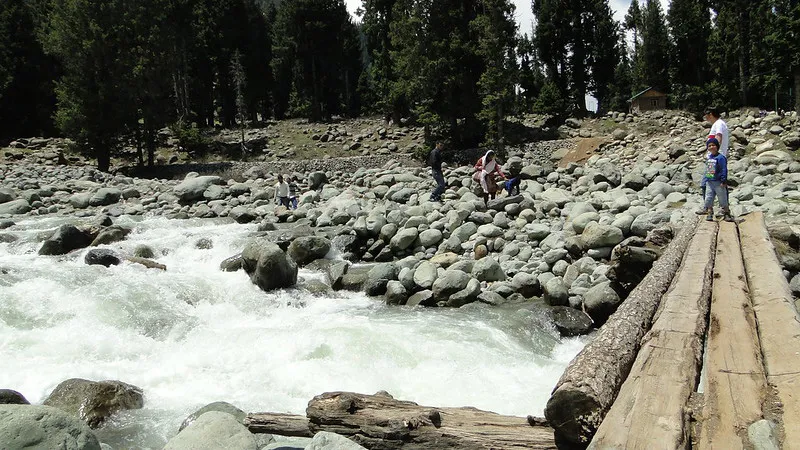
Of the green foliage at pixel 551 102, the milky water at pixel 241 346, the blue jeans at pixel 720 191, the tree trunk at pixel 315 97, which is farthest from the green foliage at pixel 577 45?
the milky water at pixel 241 346

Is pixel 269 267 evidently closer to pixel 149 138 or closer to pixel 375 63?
pixel 149 138

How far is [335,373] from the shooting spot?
7031 millimetres

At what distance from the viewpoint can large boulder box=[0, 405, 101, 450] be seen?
12.1 feet

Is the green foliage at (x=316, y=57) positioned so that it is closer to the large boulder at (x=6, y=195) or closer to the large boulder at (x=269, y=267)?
the large boulder at (x=6, y=195)

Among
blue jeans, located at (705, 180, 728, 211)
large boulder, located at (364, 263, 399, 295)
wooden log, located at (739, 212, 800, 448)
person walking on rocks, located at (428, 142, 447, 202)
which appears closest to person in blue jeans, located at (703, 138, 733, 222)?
blue jeans, located at (705, 180, 728, 211)

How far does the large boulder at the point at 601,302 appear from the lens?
28.5 ft

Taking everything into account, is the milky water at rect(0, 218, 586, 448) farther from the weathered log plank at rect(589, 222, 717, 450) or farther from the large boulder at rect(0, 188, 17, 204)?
the large boulder at rect(0, 188, 17, 204)

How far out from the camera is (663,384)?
323cm

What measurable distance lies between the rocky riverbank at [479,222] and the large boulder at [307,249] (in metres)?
0.03

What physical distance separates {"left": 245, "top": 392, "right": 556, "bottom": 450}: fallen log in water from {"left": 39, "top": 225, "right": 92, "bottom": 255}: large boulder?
11872 mm

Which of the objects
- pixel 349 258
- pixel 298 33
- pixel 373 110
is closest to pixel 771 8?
pixel 373 110

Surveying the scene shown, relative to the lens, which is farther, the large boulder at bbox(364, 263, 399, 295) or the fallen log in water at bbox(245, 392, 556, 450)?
the large boulder at bbox(364, 263, 399, 295)

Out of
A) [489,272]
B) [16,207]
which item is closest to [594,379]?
[489,272]

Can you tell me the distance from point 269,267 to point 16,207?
13.9 m
